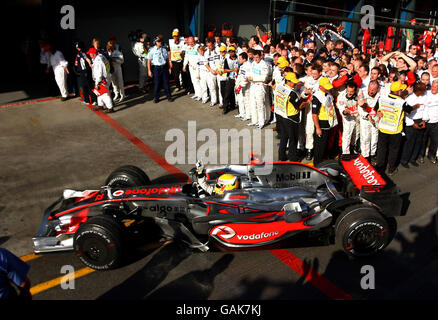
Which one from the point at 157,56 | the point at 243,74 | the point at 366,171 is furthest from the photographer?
the point at 157,56

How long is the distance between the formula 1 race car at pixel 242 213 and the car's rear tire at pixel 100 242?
0.04ft

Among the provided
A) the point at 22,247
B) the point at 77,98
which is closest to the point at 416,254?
the point at 22,247

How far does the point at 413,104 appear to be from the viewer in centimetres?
712

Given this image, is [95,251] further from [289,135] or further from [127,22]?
[127,22]

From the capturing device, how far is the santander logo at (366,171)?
5.30 metres

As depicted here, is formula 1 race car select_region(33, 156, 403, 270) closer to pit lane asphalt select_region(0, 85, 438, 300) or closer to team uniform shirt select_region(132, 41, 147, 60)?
pit lane asphalt select_region(0, 85, 438, 300)

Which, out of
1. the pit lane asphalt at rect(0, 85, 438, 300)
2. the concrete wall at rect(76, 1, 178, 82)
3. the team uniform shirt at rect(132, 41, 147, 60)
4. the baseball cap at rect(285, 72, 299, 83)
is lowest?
the pit lane asphalt at rect(0, 85, 438, 300)

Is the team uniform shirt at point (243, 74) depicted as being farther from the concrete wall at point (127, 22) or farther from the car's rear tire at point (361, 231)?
the concrete wall at point (127, 22)

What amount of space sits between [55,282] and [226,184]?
2501 mm

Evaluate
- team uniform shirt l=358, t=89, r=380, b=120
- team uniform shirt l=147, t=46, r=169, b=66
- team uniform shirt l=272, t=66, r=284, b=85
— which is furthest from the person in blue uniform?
team uniform shirt l=358, t=89, r=380, b=120

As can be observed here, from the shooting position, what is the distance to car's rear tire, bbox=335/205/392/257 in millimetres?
4668

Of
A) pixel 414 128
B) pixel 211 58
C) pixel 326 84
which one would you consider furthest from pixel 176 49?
pixel 414 128

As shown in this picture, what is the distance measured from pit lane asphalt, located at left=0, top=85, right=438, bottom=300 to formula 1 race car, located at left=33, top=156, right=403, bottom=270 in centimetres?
27

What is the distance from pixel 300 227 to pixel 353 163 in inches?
62.2
